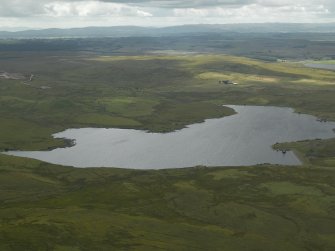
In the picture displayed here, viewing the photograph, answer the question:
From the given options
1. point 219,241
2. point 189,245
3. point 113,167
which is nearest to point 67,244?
point 189,245

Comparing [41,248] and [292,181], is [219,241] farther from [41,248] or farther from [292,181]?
[292,181]

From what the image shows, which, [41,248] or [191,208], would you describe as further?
[191,208]

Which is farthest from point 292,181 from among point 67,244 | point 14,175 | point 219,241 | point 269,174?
point 14,175

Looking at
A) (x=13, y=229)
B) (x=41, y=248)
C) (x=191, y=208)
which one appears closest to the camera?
(x=41, y=248)

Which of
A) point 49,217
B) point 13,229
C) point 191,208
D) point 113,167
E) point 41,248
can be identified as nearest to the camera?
point 41,248

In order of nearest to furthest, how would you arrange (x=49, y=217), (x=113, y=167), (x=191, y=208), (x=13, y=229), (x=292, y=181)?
(x=13, y=229), (x=49, y=217), (x=191, y=208), (x=292, y=181), (x=113, y=167)

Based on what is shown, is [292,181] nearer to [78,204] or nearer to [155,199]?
[155,199]

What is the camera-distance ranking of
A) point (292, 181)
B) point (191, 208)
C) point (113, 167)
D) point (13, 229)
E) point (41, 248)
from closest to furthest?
point (41, 248)
point (13, 229)
point (191, 208)
point (292, 181)
point (113, 167)

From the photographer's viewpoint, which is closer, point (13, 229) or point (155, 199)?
point (13, 229)
